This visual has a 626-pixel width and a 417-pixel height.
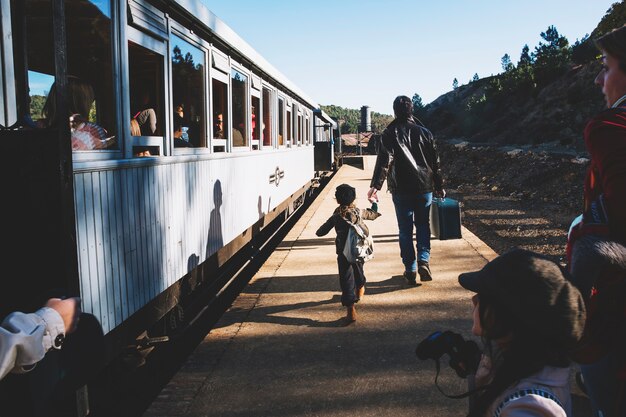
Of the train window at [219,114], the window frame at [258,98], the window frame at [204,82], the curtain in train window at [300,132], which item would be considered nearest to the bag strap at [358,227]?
the window frame at [204,82]

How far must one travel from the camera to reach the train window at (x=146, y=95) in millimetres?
4414

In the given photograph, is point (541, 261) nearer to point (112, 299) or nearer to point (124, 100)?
point (112, 299)

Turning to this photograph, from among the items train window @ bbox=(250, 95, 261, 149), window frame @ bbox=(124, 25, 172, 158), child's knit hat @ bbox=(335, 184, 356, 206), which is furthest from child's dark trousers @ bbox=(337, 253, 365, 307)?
train window @ bbox=(250, 95, 261, 149)

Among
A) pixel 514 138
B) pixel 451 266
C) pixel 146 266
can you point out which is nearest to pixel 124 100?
pixel 146 266

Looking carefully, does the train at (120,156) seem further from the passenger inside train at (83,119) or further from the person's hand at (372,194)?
the person's hand at (372,194)

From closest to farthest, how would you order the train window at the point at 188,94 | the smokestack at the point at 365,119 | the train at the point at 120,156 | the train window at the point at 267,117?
the train at the point at 120,156 → the train window at the point at 188,94 → the train window at the point at 267,117 → the smokestack at the point at 365,119

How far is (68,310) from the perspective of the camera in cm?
178

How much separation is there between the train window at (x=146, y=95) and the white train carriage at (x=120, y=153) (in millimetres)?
14

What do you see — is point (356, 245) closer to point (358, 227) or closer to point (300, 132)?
point (358, 227)

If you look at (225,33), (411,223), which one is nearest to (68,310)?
(411,223)

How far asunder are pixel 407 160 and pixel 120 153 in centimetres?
Result: 305

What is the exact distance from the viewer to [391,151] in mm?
6242

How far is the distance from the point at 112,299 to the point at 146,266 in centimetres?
64

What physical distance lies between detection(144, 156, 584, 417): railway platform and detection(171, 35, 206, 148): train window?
1600 millimetres
